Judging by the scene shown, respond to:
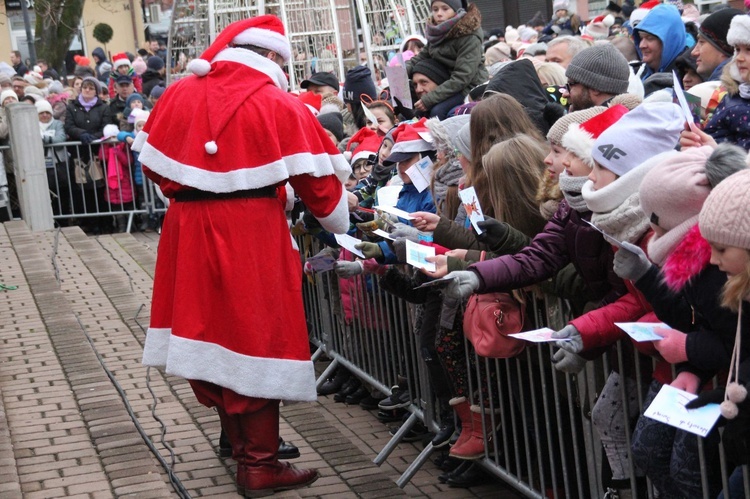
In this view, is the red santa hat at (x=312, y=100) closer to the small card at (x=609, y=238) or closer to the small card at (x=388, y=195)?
the small card at (x=388, y=195)

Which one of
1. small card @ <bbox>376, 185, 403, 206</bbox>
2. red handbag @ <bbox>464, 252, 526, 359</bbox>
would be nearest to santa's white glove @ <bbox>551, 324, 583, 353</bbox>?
red handbag @ <bbox>464, 252, 526, 359</bbox>

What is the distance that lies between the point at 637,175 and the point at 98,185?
11.4 meters

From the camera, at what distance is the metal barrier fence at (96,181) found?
14102mm

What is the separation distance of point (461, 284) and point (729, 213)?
130cm

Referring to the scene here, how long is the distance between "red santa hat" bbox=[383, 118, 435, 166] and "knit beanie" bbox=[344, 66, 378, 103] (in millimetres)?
2588

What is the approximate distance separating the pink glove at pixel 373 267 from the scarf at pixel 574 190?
1.54 meters

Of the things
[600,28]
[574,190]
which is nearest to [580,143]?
[574,190]

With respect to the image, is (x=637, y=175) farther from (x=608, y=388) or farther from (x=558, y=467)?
(x=558, y=467)

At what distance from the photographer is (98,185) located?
46.8ft

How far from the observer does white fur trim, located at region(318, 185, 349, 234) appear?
5.08 m

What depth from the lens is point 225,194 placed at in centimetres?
487

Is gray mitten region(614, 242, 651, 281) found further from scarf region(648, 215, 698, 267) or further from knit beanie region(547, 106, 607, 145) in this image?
knit beanie region(547, 106, 607, 145)

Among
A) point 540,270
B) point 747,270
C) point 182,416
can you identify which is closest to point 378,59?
point 182,416

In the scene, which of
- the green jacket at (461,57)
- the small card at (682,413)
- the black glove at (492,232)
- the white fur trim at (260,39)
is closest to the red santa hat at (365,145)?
the green jacket at (461,57)
